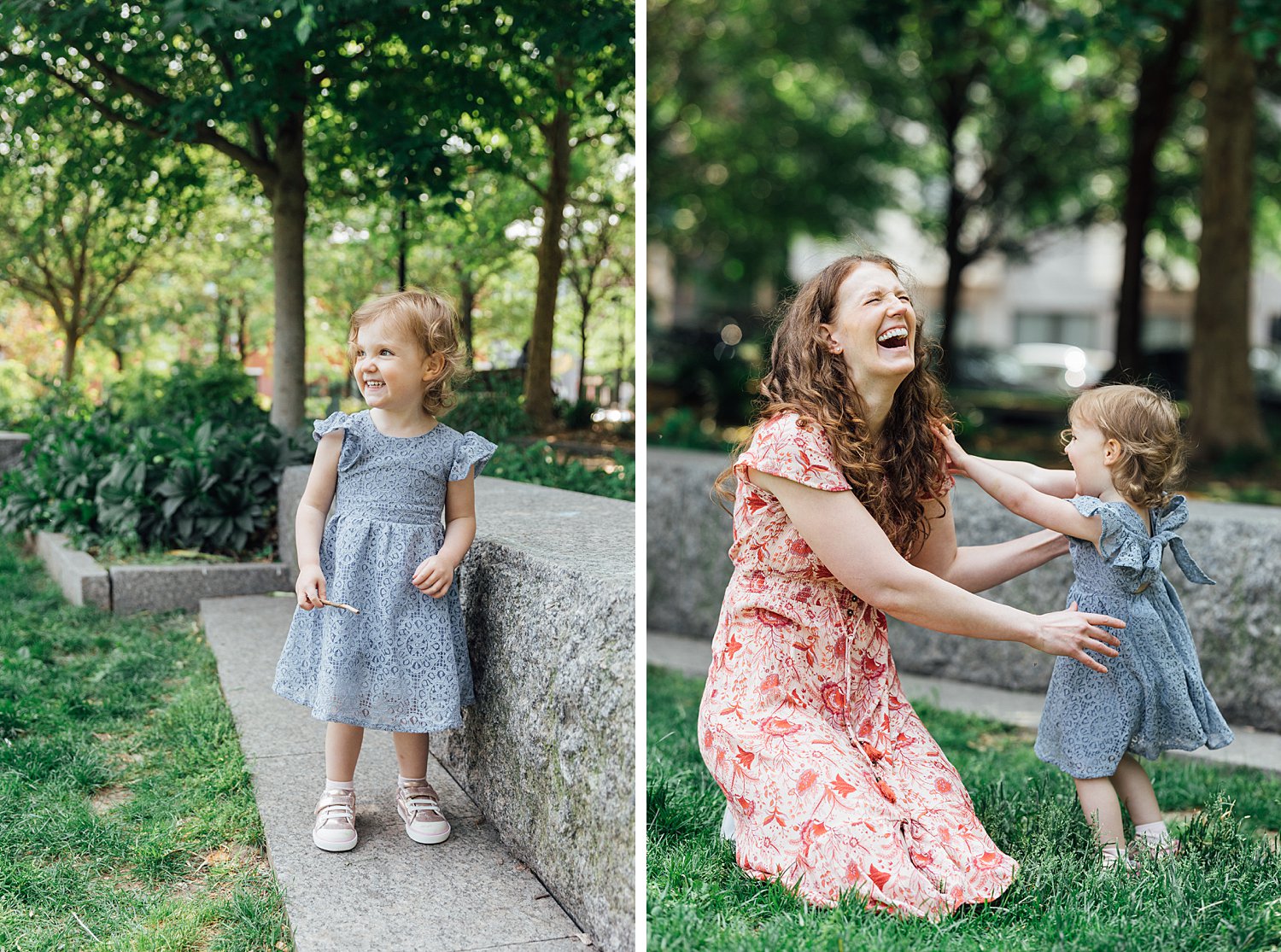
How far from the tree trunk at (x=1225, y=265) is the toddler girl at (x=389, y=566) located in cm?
789

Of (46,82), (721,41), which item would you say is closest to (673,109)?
(721,41)

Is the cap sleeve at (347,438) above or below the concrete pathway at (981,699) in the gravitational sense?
above

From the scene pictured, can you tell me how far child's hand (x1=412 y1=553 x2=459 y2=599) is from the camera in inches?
124

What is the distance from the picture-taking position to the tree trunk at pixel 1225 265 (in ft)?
31.5

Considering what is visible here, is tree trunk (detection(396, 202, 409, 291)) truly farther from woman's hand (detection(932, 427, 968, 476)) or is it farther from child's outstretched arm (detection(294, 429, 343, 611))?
woman's hand (detection(932, 427, 968, 476))

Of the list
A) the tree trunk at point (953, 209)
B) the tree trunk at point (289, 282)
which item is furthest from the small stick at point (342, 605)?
the tree trunk at point (953, 209)

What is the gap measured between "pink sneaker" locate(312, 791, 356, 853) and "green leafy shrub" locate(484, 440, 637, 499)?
7.61 ft

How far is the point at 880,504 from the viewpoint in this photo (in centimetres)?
299

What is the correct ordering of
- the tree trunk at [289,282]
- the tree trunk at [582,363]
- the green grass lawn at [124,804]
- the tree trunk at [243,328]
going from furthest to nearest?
the tree trunk at [243,328] → the tree trunk at [289,282] → the tree trunk at [582,363] → the green grass lawn at [124,804]

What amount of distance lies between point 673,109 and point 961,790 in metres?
16.5

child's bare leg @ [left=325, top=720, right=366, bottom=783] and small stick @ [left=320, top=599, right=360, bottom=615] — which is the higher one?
small stick @ [left=320, top=599, right=360, bottom=615]

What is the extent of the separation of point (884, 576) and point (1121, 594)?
0.75m

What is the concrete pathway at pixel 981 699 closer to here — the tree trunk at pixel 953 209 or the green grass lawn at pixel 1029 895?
the green grass lawn at pixel 1029 895

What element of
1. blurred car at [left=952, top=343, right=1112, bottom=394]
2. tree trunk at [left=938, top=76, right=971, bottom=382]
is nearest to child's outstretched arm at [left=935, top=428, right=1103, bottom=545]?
tree trunk at [left=938, top=76, right=971, bottom=382]
